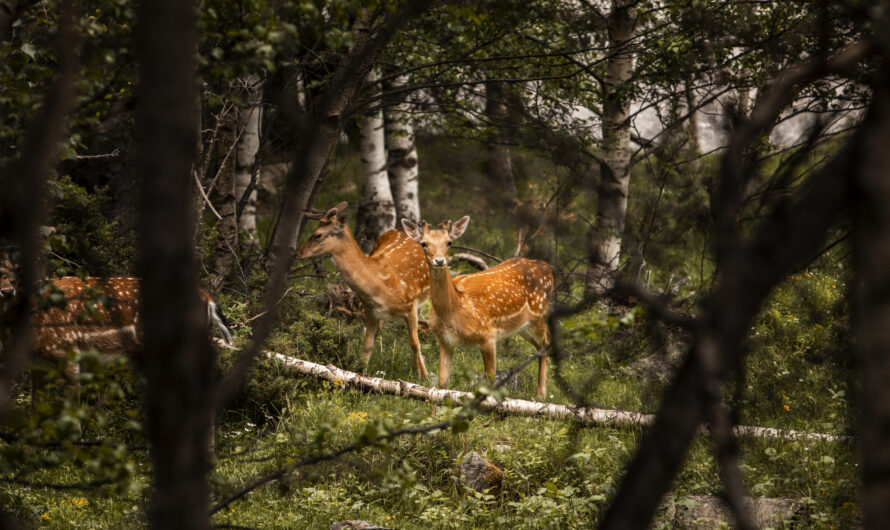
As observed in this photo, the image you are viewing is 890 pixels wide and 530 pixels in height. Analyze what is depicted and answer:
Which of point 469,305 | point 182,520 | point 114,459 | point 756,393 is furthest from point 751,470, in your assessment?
point 182,520

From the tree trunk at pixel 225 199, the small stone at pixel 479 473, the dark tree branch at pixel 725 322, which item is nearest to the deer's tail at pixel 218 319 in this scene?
the tree trunk at pixel 225 199

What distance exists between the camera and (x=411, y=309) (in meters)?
9.20

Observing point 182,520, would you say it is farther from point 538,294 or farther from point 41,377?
point 538,294

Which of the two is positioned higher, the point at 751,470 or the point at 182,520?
the point at 182,520

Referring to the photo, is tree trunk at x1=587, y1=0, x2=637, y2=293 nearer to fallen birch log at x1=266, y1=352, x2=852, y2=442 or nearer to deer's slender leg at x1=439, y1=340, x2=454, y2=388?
deer's slender leg at x1=439, y1=340, x2=454, y2=388

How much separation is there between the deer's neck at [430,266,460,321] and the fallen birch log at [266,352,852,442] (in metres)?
0.83

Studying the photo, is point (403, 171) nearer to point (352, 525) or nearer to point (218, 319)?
point (218, 319)

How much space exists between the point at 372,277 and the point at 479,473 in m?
3.75

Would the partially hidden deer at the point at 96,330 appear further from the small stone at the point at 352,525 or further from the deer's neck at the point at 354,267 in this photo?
the small stone at the point at 352,525

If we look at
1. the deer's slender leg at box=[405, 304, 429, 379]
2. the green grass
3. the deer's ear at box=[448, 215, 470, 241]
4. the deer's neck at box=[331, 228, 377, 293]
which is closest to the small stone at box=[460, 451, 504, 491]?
the green grass

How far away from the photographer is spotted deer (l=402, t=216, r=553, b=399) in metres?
7.84

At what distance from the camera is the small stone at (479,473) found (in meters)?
5.70

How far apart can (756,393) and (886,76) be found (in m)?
5.88

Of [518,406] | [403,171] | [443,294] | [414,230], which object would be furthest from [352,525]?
[403,171]
